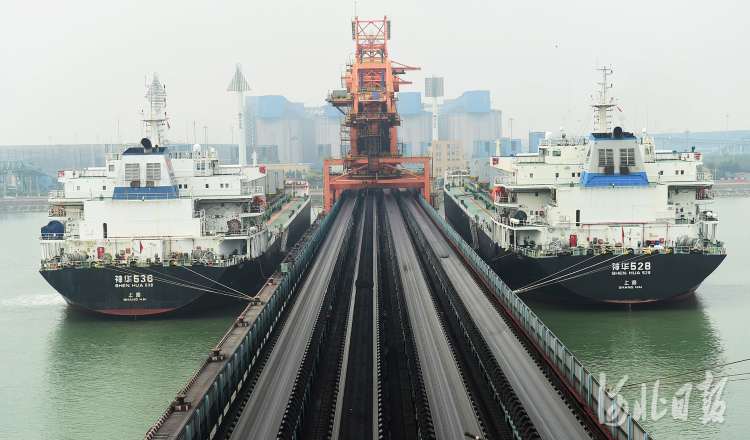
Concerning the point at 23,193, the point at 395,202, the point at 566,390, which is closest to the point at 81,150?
the point at 23,193

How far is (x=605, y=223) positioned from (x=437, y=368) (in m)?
15.6

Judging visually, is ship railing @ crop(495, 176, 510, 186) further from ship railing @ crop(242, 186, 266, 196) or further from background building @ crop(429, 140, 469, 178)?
background building @ crop(429, 140, 469, 178)

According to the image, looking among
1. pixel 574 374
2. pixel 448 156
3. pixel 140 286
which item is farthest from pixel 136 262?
pixel 448 156

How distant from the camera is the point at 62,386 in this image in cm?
2356

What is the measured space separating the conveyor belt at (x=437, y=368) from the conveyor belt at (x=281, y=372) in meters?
3.68

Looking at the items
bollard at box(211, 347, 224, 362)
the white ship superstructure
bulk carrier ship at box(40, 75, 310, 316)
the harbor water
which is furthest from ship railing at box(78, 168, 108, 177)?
the white ship superstructure

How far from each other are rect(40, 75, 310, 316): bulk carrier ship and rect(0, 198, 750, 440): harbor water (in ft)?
4.41

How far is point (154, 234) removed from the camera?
103ft

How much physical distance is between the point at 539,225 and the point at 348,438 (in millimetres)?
20518

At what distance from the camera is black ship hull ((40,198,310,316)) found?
97.1 ft

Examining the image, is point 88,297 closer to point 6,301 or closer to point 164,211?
point 164,211

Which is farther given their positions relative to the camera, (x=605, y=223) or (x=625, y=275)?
(x=605, y=223)

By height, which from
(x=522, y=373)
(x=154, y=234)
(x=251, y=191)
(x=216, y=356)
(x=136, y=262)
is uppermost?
(x=251, y=191)

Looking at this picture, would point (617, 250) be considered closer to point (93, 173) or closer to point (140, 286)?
point (140, 286)
